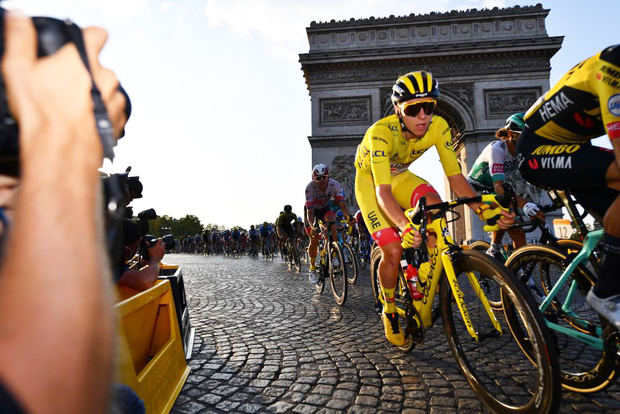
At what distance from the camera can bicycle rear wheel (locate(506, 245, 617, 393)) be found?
2066 millimetres

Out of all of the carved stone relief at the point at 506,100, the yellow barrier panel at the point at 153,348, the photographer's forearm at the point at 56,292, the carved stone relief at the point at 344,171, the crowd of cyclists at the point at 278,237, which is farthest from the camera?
the carved stone relief at the point at 506,100

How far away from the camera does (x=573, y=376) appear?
2.23 meters

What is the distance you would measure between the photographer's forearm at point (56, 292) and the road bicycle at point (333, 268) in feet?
15.4

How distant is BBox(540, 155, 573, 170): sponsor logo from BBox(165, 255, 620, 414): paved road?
1.31m

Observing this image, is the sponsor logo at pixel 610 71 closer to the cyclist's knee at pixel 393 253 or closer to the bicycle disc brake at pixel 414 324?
the cyclist's knee at pixel 393 253

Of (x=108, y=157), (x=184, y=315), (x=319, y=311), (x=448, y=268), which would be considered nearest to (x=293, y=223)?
(x=319, y=311)

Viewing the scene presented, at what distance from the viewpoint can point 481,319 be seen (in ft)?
9.29

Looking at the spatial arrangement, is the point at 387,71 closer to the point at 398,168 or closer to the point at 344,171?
the point at 344,171

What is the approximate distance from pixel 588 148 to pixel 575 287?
0.80 meters

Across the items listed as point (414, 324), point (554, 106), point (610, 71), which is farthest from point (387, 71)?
point (610, 71)

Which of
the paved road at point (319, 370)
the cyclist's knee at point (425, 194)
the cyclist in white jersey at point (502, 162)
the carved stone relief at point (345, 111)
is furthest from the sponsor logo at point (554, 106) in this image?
the carved stone relief at point (345, 111)

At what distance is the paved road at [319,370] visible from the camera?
84.9 inches

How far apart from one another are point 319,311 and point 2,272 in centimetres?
457

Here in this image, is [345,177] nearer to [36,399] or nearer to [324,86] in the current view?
[324,86]
